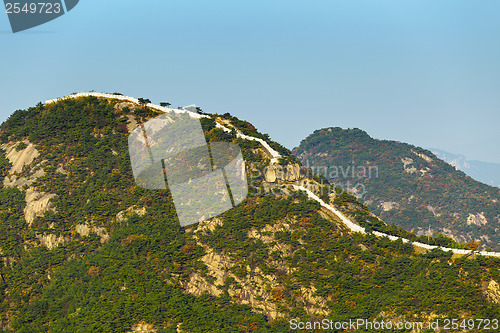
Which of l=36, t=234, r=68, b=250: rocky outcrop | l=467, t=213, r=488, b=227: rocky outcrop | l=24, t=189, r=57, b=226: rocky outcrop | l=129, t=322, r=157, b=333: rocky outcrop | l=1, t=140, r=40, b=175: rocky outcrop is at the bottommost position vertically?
l=467, t=213, r=488, b=227: rocky outcrop

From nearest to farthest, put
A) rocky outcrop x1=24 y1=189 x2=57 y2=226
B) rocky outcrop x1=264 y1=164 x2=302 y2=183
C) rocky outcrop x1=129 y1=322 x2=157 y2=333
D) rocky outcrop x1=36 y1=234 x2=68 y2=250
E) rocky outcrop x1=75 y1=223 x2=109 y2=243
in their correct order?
1. rocky outcrop x1=129 y1=322 x2=157 y2=333
2. rocky outcrop x1=75 y1=223 x2=109 y2=243
3. rocky outcrop x1=36 y1=234 x2=68 y2=250
4. rocky outcrop x1=264 y1=164 x2=302 y2=183
5. rocky outcrop x1=24 y1=189 x2=57 y2=226

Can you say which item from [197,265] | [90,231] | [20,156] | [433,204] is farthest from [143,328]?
[433,204]

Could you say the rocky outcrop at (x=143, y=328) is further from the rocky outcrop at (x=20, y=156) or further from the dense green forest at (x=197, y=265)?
the rocky outcrop at (x=20, y=156)

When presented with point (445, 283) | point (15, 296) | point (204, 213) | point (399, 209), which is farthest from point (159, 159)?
point (399, 209)

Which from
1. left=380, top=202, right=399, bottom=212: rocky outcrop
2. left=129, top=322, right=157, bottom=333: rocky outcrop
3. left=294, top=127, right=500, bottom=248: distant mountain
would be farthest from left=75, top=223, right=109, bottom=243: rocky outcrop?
left=380, top=202, right=399, bottom=212: rocky outcrop

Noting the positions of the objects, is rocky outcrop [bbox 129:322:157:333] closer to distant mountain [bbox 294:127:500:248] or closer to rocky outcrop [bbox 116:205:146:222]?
rocky outcrop [bbox 116:205:146:222]

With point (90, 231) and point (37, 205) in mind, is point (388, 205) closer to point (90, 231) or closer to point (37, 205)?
point (90, 231)
